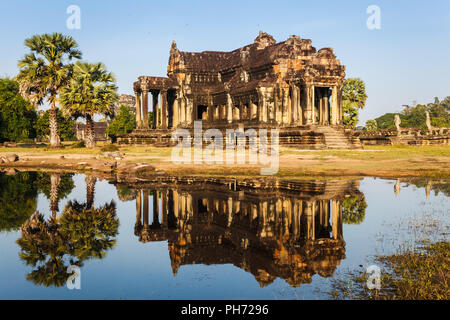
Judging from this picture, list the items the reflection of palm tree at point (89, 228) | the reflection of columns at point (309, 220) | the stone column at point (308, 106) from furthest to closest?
the stone column at point (308, 106) < the reflection of columns at point (309, 220) < the reflection of palm tree at point (89, 228)

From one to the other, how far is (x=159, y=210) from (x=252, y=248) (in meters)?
4.87

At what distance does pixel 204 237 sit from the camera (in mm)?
9273

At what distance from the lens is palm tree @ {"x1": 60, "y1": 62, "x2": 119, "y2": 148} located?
40787mm

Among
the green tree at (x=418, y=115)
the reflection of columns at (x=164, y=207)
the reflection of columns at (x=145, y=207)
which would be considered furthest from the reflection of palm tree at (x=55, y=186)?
the green tree at (x=418, y=115)

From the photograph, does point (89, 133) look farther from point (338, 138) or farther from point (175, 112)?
point (338, 138)

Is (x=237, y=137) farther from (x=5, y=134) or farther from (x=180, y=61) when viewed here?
(x=5, y=134)

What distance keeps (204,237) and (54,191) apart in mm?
9885

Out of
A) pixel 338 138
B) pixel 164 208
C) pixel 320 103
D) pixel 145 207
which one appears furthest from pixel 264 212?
pixel 320 103

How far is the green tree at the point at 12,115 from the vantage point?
2506 inches

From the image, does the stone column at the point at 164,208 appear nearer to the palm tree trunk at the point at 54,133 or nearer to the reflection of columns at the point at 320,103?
the reflection of columns at the point at 320,103

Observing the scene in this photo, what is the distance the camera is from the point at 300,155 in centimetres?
2975

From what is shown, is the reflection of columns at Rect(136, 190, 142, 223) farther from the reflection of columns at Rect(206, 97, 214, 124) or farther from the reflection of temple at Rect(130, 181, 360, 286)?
the reflection of columns at Rect(206, 97, 214, 124)

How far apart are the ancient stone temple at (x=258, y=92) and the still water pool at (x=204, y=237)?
21365mm

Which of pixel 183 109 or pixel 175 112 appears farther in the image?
pixel 175 112
